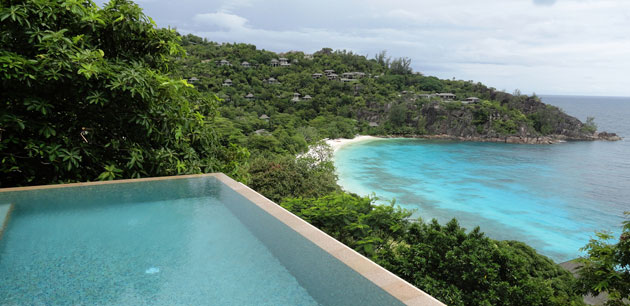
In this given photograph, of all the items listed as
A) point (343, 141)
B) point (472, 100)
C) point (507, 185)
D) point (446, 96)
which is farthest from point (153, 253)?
point (446, 96)

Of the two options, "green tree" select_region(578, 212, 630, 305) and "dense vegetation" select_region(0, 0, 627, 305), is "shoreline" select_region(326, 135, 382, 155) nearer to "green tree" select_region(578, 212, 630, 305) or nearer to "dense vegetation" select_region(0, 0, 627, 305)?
"dense vegetation" select_region(0, 0, 627, 305)

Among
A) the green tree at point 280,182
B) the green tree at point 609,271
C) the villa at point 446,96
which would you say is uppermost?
the villa at point 446,96

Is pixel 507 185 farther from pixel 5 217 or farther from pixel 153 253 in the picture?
pixel 5 217

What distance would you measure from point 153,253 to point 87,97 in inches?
62.4

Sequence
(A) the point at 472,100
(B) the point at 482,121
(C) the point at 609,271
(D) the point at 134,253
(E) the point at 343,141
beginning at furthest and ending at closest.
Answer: (A) the point at 472,100 → (B) the point at 482,121 → (E) the point at 343,141 → (C) the point at 609,271 → (D) the point at 134,253

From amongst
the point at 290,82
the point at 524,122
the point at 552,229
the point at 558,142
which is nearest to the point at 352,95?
the point at 290,82

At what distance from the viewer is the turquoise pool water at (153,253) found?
5.71 feet

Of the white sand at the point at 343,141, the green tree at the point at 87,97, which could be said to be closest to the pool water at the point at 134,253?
the green tree at the point at 87,97

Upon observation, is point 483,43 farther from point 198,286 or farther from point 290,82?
point 198,286

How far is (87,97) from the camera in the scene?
2.94 metres

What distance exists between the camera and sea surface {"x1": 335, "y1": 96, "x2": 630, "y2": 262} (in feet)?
51.5

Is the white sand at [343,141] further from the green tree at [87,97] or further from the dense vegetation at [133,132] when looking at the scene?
the green tree at [87,97]

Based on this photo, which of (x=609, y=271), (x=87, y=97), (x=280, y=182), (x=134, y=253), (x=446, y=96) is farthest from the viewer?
(x=446, y=96)

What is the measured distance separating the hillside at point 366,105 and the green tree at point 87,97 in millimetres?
27504
